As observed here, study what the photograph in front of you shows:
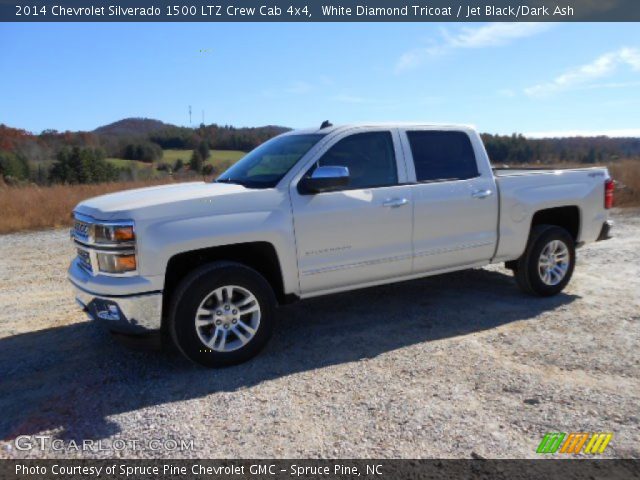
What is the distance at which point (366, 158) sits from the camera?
15.5 ft

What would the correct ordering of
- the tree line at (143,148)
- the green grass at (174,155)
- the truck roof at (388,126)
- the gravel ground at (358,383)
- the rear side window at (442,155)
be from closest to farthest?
the gravel ground at (358,383) < the truck roof at (388,126) < the rear side window at (442,155) < the tree line at (143,148) < the green grass at (174,155)

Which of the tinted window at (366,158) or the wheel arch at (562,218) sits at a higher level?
the tinted window at (366,158)

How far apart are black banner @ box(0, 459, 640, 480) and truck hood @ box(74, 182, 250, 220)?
5.57ft

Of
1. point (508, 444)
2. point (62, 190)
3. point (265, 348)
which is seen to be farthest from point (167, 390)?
point (62, 190)

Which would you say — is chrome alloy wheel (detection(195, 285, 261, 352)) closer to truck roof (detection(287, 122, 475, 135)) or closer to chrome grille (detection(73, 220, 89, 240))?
chrome grille (detection(73, 220, 89, 240))

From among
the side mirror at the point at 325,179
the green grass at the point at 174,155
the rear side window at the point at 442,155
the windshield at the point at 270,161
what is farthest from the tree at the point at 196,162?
the side mirror at the point at 325,179

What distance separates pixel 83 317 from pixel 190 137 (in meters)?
40.0

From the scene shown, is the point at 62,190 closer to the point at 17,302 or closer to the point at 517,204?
the point at 17,302

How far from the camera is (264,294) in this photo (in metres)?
4.14

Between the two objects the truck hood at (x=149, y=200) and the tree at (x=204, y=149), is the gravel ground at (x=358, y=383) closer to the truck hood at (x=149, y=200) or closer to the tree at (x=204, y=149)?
the truck hood at (x=149, y=200)

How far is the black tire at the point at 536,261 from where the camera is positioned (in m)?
5.62

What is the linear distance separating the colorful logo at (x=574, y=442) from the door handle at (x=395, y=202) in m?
2.29

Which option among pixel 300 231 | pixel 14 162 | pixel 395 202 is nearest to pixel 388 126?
pixel 395 202

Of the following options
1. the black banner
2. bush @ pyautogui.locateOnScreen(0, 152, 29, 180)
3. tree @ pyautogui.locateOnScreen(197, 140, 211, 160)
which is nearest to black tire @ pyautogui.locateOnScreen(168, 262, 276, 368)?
the black banner
